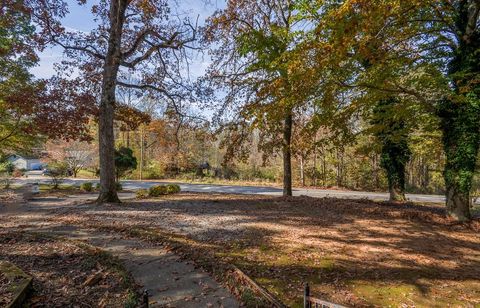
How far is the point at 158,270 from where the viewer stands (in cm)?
465

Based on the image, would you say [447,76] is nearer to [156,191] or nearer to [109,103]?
[109,103]

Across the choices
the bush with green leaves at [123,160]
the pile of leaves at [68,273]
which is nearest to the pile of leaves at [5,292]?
the pile of leaves at [68,273]

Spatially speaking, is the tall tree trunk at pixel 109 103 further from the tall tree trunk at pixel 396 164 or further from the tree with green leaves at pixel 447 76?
the tall tree trunk at pixel 396 164

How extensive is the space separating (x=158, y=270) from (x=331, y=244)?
3.90 m

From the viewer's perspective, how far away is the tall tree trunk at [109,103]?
1083 centimetres

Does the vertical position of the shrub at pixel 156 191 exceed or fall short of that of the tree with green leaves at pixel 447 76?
it falls short

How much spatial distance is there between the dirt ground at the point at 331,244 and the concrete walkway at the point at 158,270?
0.68m

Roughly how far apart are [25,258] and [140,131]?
26639 millimetres

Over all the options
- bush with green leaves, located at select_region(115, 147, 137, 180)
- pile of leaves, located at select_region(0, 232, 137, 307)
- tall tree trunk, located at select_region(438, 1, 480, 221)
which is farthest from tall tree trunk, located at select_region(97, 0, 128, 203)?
tall tree trunk, located at select_region(438, 1, 480, 221)

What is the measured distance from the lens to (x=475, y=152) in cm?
888

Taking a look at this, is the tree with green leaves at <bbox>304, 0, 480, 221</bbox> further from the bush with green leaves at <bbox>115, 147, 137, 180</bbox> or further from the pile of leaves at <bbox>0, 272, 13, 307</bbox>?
the bush with green leaves at <bbox>115, 147, 137, 180</bbox>

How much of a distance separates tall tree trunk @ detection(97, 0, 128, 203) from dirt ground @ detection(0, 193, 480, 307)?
109 cm

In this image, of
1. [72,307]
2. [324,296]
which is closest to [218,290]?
[324,296]

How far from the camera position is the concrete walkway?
378cm
